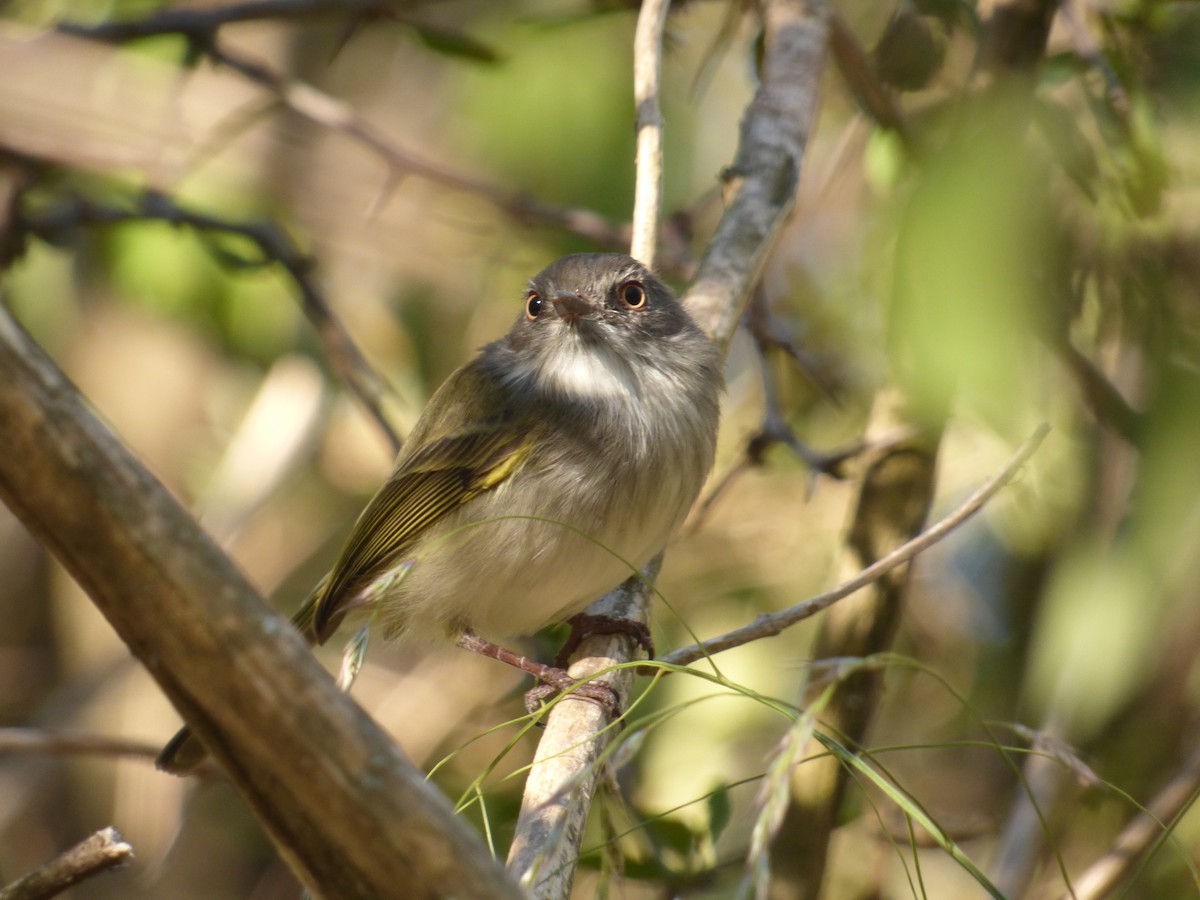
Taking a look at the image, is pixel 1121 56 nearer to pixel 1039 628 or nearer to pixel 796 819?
pixel 1039 628

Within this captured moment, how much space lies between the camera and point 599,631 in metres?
3.34

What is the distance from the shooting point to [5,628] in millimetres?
6367

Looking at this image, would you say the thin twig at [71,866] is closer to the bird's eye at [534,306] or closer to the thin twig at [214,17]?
the bird's eye at [534,306]

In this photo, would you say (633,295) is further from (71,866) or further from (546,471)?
(71,866)

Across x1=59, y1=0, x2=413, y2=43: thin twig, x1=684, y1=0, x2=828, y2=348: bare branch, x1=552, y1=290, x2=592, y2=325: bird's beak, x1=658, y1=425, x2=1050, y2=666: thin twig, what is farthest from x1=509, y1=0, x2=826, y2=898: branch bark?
x1=59, y1=0, x2=413, y2=43: thin twig

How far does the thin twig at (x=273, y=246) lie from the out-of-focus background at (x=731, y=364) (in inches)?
3.0

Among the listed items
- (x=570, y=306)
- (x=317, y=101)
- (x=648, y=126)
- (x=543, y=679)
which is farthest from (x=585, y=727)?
(x=317, y=101)

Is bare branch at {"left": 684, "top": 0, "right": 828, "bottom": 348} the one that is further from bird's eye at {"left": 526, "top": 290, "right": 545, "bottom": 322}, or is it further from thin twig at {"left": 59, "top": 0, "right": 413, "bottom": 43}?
thin twig at {"left": 59, "top": 0, "right": 413, "bottom": 43}

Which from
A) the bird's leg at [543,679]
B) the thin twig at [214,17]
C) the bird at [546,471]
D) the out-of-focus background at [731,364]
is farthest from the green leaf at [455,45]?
the bird's leg at [543,679]

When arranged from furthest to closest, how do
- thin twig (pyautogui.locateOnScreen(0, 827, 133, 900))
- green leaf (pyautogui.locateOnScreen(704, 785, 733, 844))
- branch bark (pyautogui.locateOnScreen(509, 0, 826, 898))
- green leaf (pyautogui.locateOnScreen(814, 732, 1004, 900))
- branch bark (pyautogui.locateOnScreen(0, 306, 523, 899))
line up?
branch bark (pyautogui.locateOnScreen(509, 0, 826, 898)), green leaf (pyautogui.locateOnScreen(704, 785, 733, 844)), thin twig (pyautogui.locateOnScreen(0, 827, 133, 900)), green leaf (pyautogui.locateOnScreen(814, 732, 1004, 900)), branch bark (pyautogui.locateOnScreen(0, 306, 523, 899))

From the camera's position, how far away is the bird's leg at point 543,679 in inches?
109

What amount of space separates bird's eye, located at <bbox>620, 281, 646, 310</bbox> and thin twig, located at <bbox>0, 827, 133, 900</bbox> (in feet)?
7.52

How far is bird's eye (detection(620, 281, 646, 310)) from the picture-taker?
372cm

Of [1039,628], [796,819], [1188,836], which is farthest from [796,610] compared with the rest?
[1039,628]
